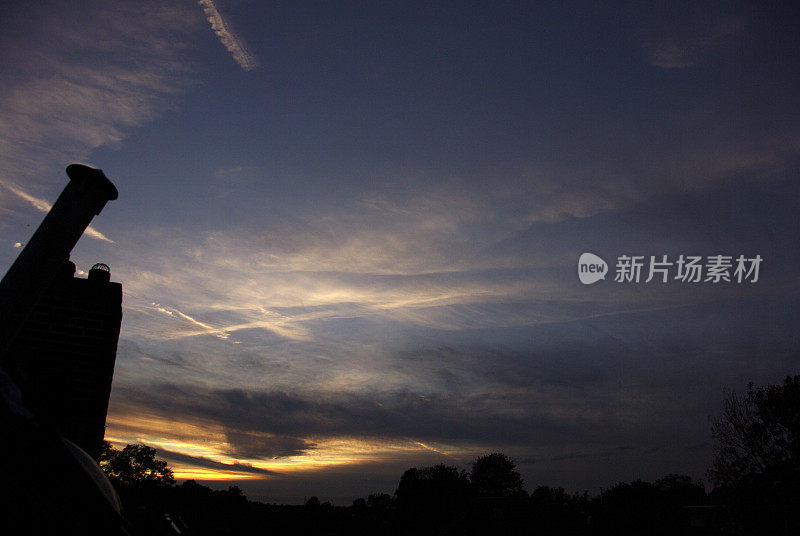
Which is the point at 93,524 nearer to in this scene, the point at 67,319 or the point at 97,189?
the point at 97,189

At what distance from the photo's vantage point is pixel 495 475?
89938mm

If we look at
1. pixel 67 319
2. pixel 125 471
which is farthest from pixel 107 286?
pixel 125 471

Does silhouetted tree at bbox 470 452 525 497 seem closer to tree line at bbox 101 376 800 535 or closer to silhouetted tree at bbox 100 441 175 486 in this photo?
tree line at bbox 101 376 800 535

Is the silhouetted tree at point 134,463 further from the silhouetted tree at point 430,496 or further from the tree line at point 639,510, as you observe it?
the silhouetted tree at point 430,496

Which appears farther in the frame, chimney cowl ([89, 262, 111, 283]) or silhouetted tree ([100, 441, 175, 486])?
silhouetted tree ([100, 441, 175, 486])

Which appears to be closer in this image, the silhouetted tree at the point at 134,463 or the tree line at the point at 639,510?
the tree line at the point at 639,510

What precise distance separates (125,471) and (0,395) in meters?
71.0

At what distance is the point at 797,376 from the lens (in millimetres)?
32781

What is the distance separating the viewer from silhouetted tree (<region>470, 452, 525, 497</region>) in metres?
88.5

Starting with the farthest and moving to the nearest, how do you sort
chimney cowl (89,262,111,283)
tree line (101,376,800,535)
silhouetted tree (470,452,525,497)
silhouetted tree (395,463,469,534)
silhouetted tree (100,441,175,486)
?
silhouetted tree (470,452,525,497) → silhouetted tree (395,463,469,534) → silhouetted tree (100,441,175,486) → tree line (101,376,800,535) → chimney cowl (89,262,111,283)

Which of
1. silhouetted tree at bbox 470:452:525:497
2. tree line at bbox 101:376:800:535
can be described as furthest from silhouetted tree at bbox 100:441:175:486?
silhouetted tree at bbox 470:452:525:497

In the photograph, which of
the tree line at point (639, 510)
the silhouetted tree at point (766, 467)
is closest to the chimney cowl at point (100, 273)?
the tree line at point (639, 510)

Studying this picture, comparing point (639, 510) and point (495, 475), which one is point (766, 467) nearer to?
point (639, 510)

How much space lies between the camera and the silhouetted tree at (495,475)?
88.5 meters
